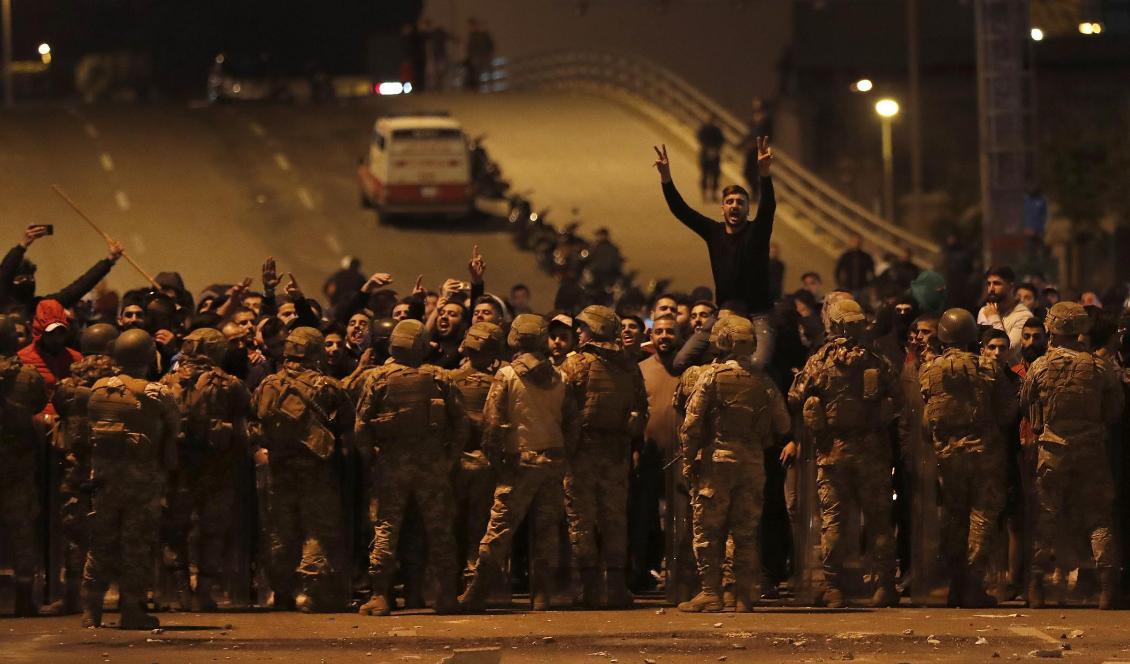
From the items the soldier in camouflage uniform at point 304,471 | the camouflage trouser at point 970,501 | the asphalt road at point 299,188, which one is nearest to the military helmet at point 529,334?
the soldier in camouflage uniform at point 304,471

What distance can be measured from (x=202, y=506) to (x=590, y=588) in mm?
2573

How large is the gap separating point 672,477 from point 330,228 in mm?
26592

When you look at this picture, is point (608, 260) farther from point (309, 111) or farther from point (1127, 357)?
point (309, 111)

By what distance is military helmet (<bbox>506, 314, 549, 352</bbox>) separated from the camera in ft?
49.5

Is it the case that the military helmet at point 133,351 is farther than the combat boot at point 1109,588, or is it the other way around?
the combat boot at point 1109,588

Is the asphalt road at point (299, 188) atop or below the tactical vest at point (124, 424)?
atop

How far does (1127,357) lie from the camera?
51.9 ft

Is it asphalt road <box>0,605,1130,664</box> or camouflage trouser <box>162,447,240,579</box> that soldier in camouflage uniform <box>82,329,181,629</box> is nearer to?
asphalt road <box>0,605,1130,664</box>

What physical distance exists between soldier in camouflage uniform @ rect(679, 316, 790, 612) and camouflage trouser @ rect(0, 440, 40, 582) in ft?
13.7

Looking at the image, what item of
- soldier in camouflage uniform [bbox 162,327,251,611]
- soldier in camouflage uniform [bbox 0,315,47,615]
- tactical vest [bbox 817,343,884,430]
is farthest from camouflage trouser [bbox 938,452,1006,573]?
soldier in camouflage uniform [bbox 0,315,47,615]

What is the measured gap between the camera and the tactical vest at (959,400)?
15.2 meters

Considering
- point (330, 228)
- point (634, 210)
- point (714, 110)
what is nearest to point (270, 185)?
point (330, 228)

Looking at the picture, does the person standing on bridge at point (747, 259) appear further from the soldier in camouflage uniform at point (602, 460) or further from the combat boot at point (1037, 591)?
the combat boot at point (1037, 591)

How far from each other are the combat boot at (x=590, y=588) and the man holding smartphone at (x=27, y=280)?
4.67 meters
